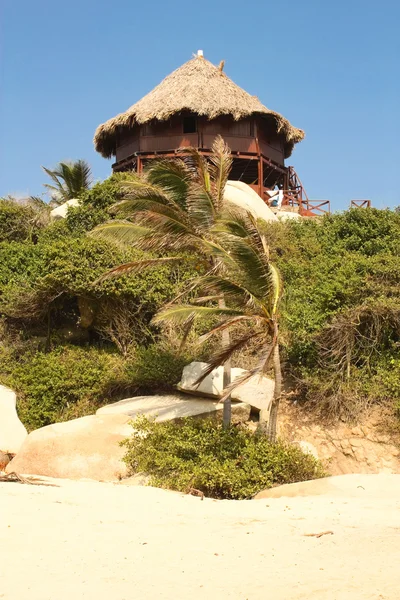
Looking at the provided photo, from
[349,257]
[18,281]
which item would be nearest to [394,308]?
[349,257]

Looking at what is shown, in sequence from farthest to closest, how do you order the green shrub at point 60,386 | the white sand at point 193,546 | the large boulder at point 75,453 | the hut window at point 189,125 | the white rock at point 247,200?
the hut window at point 189,125 → the white rock at point 247,200 → the green shrub at point 60,386 → the large boulder at point 75,453 → the white sand at point 193,546

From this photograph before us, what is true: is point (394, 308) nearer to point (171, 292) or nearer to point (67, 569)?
point (171, 292)

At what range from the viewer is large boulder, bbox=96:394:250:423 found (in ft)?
50.0

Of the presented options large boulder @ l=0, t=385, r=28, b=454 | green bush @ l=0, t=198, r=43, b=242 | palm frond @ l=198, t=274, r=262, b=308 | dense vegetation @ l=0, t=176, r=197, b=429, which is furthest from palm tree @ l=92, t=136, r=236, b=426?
green bush @ l=0, t=198, r=43, b=242

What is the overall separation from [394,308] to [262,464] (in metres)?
5.53

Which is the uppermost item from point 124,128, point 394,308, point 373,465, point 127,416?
point 124,128

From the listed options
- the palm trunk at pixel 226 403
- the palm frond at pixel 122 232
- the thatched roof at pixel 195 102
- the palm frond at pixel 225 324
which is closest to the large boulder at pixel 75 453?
the palm trunk at pixel 226 403

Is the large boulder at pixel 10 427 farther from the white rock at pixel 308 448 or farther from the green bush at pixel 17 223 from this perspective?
the green bush at pixel 17 223

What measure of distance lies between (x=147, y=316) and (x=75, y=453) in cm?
599

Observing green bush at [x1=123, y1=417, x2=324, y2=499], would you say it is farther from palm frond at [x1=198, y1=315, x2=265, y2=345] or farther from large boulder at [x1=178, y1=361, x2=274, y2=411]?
palm frond at [x1=198, y1=315, x2=265, y2=345]

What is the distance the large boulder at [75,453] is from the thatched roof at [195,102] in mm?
15439

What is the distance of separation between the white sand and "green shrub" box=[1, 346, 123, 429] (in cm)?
714

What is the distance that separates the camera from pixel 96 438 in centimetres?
1434

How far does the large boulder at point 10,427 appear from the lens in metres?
15.4
